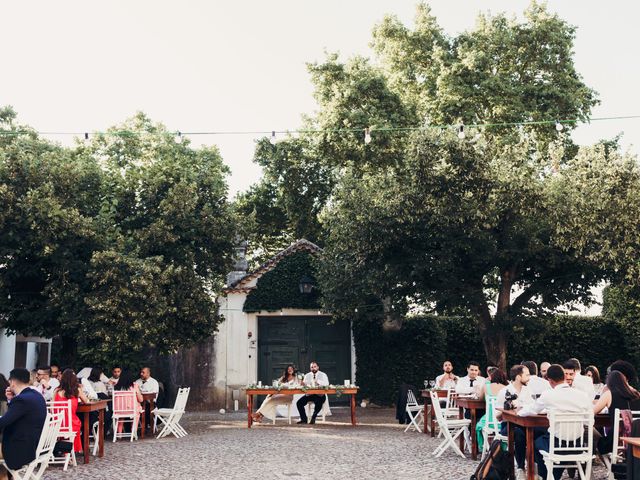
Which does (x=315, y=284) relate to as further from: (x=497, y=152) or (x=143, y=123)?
(x=143, y=123)

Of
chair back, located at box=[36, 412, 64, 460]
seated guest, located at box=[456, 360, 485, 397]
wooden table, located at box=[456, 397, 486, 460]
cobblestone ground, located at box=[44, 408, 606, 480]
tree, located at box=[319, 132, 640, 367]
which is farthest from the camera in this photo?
tree, located at box=[319, 132, 640, 367]

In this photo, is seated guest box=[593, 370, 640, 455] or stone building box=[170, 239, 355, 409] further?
stone building box=[170, 239, 355, 409]

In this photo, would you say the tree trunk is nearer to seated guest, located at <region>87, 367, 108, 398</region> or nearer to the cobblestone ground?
seated guest, located at <region>87, 367, 108, 398</region>

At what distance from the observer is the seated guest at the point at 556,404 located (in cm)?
814

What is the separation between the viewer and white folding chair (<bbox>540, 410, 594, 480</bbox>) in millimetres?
7988

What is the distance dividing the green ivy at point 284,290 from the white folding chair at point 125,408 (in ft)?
28.0

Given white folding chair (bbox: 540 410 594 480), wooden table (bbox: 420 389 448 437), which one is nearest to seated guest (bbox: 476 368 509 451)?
white folding chair (bbox: 540 410 594 480)

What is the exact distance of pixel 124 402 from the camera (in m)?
14.2

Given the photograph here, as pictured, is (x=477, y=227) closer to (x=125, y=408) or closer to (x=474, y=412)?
(x=474, y=412)

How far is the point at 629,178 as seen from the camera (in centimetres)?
1625

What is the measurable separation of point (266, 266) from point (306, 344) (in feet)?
9.34

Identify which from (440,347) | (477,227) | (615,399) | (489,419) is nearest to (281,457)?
(489,419)

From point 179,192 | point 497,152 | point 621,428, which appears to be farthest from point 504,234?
point 621,428

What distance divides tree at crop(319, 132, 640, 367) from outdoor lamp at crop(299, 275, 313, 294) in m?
3.95
